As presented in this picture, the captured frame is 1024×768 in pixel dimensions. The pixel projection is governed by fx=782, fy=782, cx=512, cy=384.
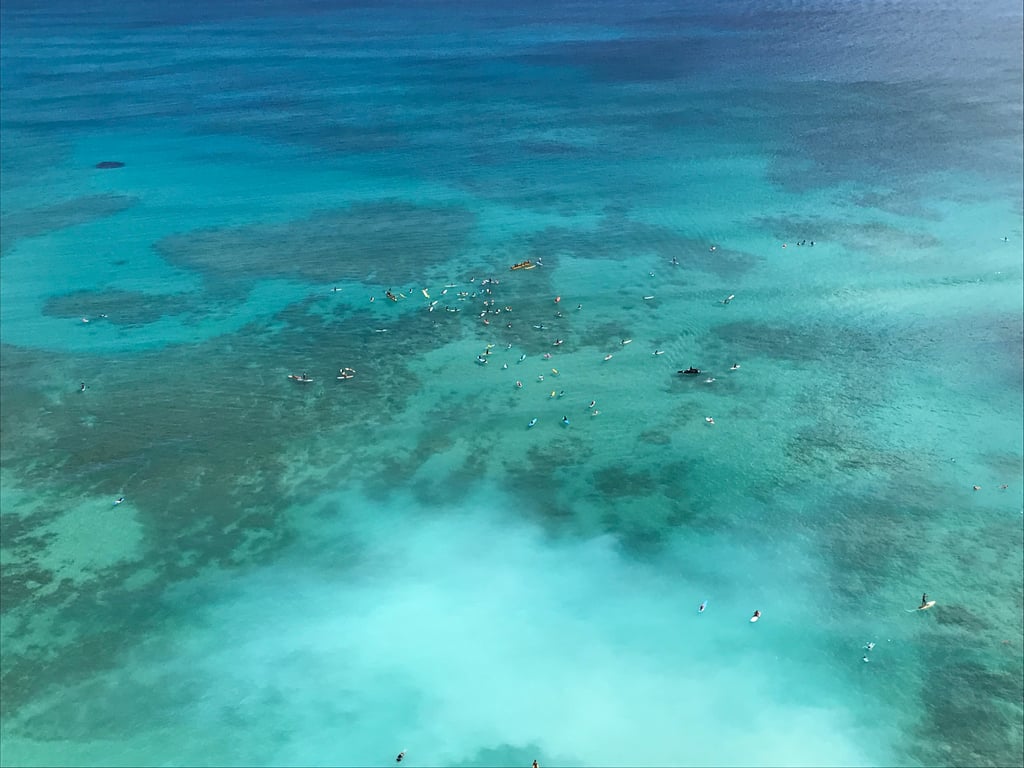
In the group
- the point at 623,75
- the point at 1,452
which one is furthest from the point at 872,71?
the point at 1,452

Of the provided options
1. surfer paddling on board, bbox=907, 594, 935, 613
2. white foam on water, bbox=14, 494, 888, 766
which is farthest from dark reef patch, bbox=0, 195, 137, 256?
surfer paddling on board, bbox=907, 594, 935, 613

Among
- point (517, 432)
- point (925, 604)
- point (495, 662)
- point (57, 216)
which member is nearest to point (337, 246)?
point (57, 216)

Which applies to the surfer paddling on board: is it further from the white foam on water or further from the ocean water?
the white foam on water

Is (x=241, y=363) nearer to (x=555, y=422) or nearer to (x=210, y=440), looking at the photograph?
(x=210, y=440)

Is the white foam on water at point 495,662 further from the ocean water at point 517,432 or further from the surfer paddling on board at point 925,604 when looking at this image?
the surfer paddling on board at point 925,604

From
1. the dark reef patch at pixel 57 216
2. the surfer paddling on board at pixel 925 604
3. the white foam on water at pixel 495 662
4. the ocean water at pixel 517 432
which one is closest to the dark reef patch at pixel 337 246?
the ocean water at pixel 517 432

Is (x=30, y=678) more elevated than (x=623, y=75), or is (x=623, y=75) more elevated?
(x=623, y=75)

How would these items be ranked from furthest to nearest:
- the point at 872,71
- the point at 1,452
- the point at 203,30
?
1. the point at 203,30
2. the point at 872,71
3. the point at 1,452

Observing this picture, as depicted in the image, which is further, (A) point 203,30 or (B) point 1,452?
(A) point 203,30
